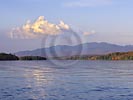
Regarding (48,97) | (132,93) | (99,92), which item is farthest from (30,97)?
(132,93)

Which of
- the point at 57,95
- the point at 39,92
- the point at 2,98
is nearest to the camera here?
the point at 2,98

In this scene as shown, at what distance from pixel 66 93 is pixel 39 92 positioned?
350 cm

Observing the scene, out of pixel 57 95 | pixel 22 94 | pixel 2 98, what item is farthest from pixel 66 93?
pixel 2 98

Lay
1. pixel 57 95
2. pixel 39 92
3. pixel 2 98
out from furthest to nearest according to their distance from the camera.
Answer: pixel 39 92 < pixel 57 95 < pixel 2 98

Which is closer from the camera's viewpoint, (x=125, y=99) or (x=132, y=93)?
(x=125, y=99)

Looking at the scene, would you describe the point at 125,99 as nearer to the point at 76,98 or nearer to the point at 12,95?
the point at 76,98

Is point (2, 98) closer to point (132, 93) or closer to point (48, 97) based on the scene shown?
point (48, 97)

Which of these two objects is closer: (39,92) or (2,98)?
(2,98)

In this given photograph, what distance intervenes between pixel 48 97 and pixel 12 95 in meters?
4.02

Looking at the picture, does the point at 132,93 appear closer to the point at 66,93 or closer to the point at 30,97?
the point at 66,93

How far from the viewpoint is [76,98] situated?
39000mm

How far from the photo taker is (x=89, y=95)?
41.2m

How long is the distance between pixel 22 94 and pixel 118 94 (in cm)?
1055

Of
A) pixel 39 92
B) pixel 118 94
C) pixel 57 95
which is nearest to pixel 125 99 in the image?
pixel 118 94
